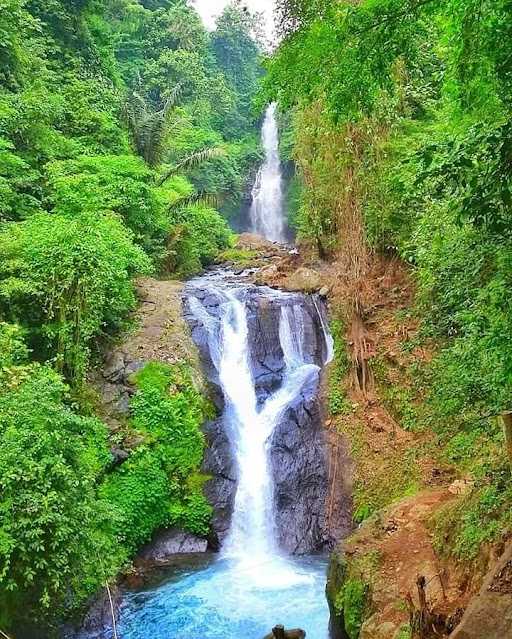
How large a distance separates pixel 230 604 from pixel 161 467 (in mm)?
2859

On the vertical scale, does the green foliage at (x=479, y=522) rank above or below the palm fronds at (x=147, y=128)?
below

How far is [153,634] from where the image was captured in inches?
290

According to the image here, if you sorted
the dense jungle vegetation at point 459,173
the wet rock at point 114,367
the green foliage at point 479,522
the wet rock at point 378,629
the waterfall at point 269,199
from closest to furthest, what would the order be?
the dense jungle vegetation at point 459,173, the green foliage at point 479,522, the wet rock at point 378,629, the wet rock at point 114,367, the waterfall at point 269,199

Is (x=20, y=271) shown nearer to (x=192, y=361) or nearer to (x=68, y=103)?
(x=192, y=361)

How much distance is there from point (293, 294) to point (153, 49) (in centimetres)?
2120

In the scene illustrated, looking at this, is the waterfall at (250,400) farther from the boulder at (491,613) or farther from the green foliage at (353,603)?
the boulder at (491,613)

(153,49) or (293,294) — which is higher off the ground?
(153,49)

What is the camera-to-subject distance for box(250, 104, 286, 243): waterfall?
3150cm

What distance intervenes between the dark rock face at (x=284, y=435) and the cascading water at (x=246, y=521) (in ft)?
0.17

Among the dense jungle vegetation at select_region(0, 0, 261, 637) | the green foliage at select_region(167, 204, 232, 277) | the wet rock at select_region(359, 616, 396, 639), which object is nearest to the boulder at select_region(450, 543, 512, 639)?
the wet rock at select_region(359, 616, 396, 639)

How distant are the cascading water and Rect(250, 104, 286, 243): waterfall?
15.2m

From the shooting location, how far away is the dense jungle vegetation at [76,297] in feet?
20.3

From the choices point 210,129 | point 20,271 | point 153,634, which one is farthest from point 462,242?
point 210,129

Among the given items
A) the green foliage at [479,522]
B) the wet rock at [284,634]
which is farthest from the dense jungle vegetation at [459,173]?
the wet rock at [284,634]
